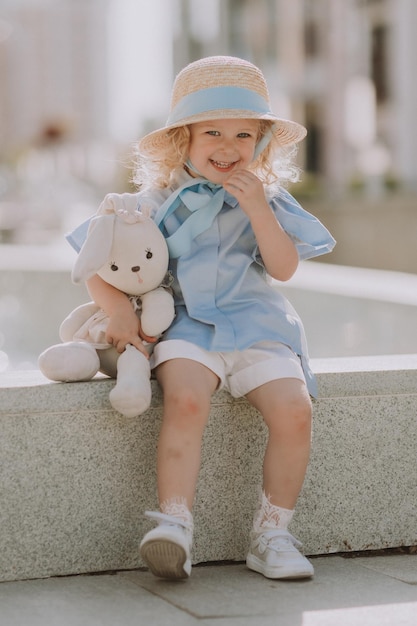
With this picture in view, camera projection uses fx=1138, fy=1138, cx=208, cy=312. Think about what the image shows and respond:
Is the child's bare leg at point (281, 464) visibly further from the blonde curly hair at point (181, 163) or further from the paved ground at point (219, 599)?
the blonde curly hair at point (181, 163)

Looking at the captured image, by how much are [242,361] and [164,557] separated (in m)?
0.57

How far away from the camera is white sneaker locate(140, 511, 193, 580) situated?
260 cm

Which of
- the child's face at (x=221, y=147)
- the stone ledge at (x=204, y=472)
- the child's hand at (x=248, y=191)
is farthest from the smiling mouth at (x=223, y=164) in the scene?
the stone ledge at (x=204, y=472)

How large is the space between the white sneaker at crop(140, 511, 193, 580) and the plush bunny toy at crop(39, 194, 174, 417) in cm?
28

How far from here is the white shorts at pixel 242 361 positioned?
288cm

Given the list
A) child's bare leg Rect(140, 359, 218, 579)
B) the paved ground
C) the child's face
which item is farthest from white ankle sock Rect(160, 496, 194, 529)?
the child's face

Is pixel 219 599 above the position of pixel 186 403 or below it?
below

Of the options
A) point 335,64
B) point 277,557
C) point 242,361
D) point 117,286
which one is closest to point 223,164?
point 117,286

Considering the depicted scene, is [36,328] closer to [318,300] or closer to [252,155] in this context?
[318,300]

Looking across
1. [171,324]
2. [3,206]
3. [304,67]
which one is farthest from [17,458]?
[304,67]

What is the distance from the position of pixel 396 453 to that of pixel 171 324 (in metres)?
0.71

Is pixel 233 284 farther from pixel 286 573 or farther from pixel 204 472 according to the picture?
pixel 286 573

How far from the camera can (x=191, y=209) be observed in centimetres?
308

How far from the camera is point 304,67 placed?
36.6m
